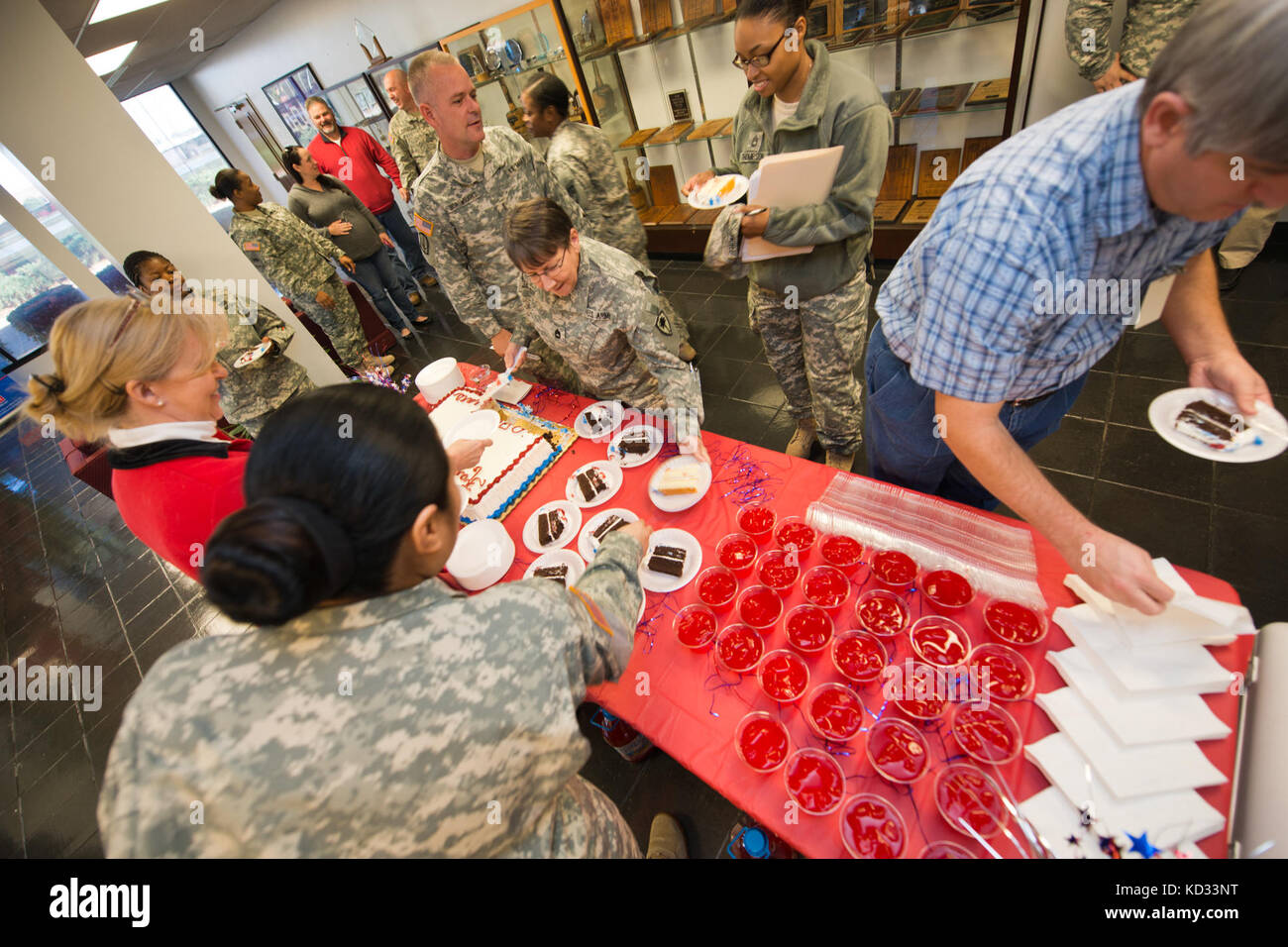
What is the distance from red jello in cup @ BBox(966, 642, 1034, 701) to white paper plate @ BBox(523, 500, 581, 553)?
4.12 ft

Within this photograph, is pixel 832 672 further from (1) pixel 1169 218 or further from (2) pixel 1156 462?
(2) pixel 1156 462

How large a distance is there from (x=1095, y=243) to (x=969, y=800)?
115 cm

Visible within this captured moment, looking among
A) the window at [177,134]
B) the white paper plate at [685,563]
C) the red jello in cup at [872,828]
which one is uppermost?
the window at [177,134]

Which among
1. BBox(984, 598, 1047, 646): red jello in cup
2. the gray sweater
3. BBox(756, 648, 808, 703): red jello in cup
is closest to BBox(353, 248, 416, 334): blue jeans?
the gray sweater

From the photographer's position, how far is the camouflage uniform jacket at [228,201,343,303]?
384cm

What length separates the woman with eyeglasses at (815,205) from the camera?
1.90 m

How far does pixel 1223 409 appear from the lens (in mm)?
1339

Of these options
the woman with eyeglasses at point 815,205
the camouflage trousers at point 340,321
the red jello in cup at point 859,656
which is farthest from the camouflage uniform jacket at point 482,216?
the red jello in cup at point 859,656

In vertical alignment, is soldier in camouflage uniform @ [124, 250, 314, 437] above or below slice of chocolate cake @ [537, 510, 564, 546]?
above

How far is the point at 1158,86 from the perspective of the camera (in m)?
0.82

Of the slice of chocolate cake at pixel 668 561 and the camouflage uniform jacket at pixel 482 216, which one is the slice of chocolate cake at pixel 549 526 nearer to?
the slice of chocolate cake at pixel 668 561

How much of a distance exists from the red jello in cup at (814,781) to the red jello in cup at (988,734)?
0.28 metres

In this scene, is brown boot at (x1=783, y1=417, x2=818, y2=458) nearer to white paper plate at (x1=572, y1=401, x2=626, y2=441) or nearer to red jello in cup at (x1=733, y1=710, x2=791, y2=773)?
white paper plate at (x1=572, y1=401, x2=626, y2=441)
